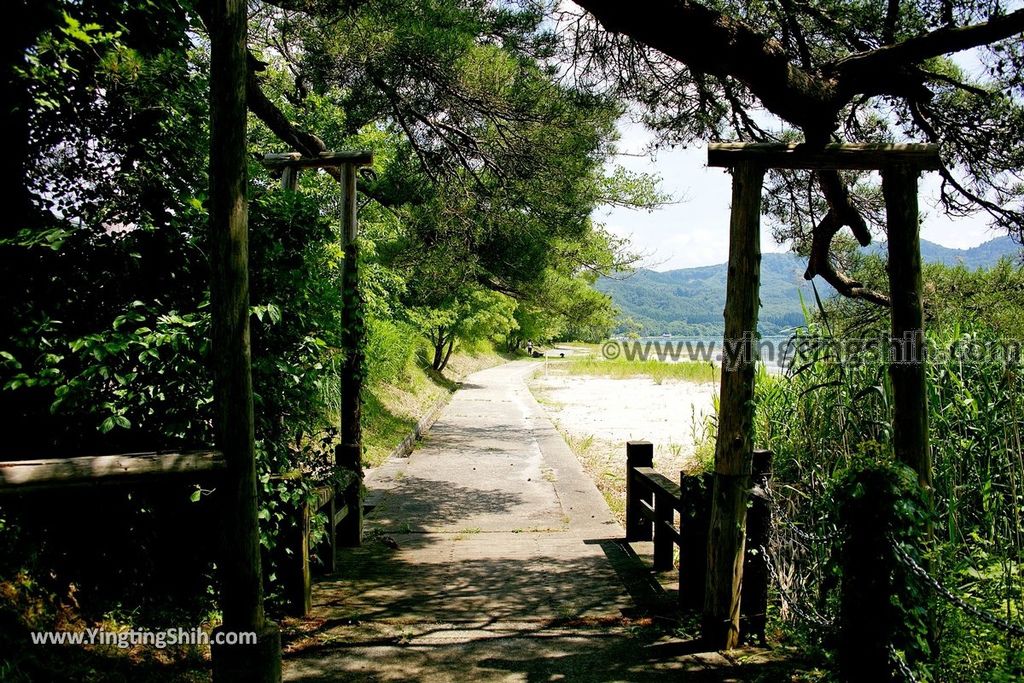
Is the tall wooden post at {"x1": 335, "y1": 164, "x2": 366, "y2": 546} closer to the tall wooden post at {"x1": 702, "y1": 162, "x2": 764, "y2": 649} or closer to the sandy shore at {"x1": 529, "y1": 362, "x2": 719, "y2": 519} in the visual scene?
the sandy shore at {"x1": 529, "y1": 362, "x2": 719, "y2": 519}

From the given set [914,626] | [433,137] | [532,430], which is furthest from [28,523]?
[532,430]

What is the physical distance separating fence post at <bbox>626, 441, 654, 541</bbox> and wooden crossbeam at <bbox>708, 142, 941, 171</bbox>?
306 centimetres

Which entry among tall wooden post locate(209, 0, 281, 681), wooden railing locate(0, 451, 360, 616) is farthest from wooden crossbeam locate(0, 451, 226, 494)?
tall wooden post locate(209, 0, 281, 681)

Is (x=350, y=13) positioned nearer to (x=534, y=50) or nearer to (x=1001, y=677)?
(x=534, y=50)

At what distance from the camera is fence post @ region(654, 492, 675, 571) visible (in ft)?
17.7

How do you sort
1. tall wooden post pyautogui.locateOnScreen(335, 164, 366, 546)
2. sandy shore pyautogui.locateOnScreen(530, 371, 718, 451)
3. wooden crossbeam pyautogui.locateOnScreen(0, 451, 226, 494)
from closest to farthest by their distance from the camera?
wooden crossbeam pyautogui.locateOnScreen(0, 451, 226, 494) → tall wooden post pyautogui.locateOnScreen(335, 164, 366, 546) → sandy shore pyautogui.locateOnScreen(530, 371, 718, 451)

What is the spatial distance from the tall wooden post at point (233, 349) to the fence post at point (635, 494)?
3.87m

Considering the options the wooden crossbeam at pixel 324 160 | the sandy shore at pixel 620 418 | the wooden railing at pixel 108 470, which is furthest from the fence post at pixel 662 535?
the wooden crossbeam at pixel 324 160

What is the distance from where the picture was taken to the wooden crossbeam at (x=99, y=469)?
8.41 feet

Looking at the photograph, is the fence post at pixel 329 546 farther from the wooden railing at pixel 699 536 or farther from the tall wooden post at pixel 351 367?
the wooden railing at pixel 699 536

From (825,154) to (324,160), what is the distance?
4328 mm

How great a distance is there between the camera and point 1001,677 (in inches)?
113

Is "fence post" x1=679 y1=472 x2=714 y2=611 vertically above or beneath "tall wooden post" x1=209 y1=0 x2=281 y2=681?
beneath

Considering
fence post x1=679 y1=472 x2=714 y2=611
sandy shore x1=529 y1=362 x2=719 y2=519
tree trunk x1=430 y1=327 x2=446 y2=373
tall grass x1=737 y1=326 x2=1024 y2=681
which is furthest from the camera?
tree trunk x1=430 y1=327 x2=446 y2=373
